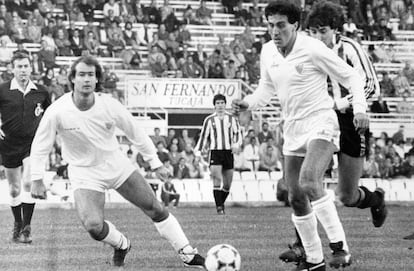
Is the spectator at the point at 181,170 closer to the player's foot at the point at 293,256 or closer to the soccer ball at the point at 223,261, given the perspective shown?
the player's foot at the point at 293,256

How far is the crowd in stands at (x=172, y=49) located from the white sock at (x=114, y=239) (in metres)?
12.7

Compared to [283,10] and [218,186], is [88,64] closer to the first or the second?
[283,10]

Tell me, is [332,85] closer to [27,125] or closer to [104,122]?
[104,122]

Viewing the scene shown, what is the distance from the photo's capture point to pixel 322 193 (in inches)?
349

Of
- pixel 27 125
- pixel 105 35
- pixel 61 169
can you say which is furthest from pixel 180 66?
pixel 27 125

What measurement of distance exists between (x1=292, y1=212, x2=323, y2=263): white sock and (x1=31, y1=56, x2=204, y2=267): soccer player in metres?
1.03

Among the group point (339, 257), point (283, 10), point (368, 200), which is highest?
point (283, 10)

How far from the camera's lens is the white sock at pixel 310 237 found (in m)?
8.73

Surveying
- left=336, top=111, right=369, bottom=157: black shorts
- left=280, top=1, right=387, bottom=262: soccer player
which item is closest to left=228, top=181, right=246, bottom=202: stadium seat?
left=280, top=1, right=387, bottom=262: soccer player

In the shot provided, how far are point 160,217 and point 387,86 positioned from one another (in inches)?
857

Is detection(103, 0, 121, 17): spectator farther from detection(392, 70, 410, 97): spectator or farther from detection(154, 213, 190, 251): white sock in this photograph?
detection(154, 213, 190, 251): white sock

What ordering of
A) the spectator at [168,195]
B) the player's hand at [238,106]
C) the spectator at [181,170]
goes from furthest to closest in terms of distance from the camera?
the spectator at [181,170] → the spectator at [168,195] → the player's hand at [238,106]

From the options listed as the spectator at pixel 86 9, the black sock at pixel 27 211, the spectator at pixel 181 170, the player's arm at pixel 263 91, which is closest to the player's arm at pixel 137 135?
the player's arm at pixel 263 91

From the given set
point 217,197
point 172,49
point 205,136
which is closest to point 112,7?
point 172,49
